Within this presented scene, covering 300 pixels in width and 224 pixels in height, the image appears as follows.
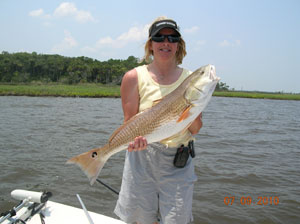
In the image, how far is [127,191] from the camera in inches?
103

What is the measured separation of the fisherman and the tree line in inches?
3200

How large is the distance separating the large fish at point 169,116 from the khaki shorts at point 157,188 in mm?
222

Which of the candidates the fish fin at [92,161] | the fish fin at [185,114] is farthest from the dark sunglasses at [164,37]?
the fish fin at [92,161]

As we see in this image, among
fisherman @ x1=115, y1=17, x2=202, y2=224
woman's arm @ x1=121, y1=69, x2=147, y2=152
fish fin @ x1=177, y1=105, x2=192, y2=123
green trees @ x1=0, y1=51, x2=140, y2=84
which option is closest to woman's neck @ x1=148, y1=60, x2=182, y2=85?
fisherman @ x1=115, y1=17, x2=202, y2=224

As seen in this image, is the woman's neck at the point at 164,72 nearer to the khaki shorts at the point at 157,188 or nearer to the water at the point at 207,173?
the khaki shorts at the point at 157,188

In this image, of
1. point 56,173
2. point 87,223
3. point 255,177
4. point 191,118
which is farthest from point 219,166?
point 191,118

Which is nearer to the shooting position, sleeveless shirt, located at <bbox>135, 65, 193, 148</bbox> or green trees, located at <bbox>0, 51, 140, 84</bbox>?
sleeveless shirt, located at <bbox>135, 65, 193, 148</bbox>

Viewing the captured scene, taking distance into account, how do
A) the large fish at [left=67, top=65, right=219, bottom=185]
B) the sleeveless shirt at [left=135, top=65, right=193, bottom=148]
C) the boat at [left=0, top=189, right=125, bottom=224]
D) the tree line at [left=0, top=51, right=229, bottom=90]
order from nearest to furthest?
the large fish at [left=67, top=65, right=219, bottom=185] < the sleeveless shirt at [left=135, top=65, right=193, bottom=148] < the boat at [left=0, top=189, right=125, bottom=224] < the tree line at [left=0, top=51, right=229, bottom=90]

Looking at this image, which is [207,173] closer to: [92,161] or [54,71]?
[92,161]

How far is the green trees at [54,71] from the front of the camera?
8520 cm

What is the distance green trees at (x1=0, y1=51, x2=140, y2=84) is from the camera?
85.2 meters
